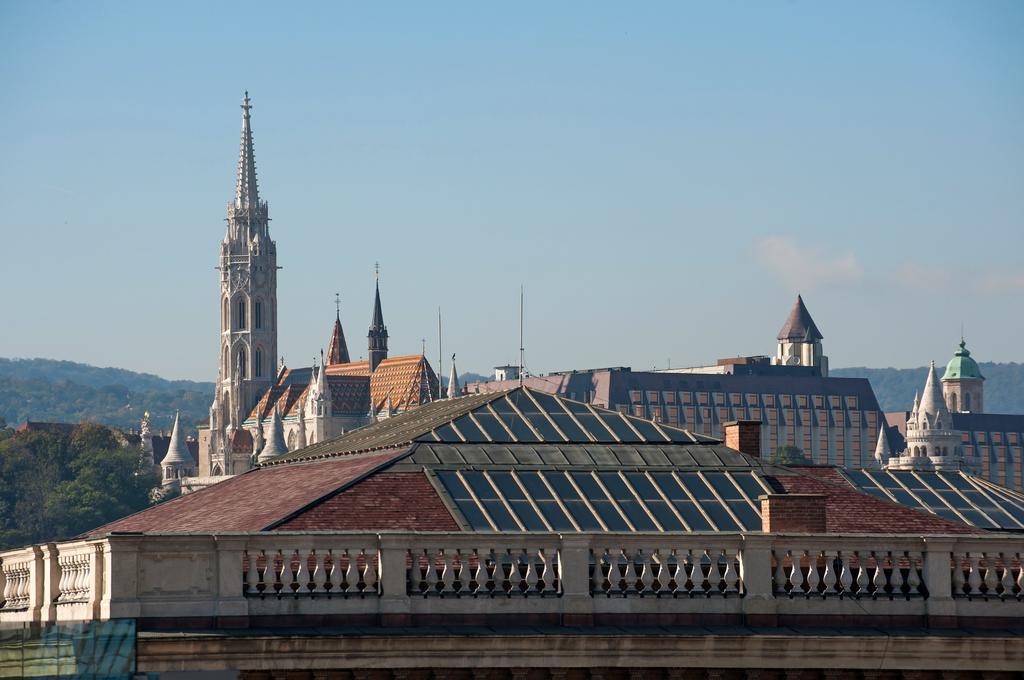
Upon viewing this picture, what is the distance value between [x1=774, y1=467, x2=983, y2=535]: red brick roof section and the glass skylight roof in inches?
65.4

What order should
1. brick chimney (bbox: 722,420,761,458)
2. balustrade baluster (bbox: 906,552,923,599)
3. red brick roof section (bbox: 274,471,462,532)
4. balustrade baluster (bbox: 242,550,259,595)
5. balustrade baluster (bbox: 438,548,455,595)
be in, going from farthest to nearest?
1. brick chimney (bbox: 722,420,761,458)
2. red brick roof section (bbox: 274,471,462,532)
3. balustrade baluster (bbox: 906,552,923,599)
4. balustrade baluster (bbox: 438,548,455,595)
5. balustrade baluster (bbox: 242,550,259,595)

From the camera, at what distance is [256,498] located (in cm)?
3959

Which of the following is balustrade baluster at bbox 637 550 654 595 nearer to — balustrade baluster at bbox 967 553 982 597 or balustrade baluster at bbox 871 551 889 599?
balustrade baluster at bbox 871 551 889 599

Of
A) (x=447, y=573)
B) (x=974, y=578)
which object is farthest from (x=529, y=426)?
(x=447, y=573)

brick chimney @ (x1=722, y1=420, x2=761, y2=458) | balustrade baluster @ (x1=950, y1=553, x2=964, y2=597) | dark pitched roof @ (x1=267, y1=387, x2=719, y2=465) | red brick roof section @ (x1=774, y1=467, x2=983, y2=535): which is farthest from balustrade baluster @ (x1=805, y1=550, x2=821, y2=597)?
brick chimney @ (x1=722, y1=420, x2=761, y2=458)

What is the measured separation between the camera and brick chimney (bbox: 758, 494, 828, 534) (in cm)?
3350

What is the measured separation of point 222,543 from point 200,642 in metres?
1.08

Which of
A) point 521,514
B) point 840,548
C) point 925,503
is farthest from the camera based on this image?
point 925,503

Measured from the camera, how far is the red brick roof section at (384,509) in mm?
34031

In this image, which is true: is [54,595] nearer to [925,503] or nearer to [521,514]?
[521,514]

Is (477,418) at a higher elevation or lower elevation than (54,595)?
higher

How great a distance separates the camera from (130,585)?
26.5m

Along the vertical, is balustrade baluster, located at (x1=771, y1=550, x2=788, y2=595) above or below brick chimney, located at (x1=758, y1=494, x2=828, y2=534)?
below

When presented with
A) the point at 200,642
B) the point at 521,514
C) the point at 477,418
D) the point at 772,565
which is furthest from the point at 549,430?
the point at 200,642
